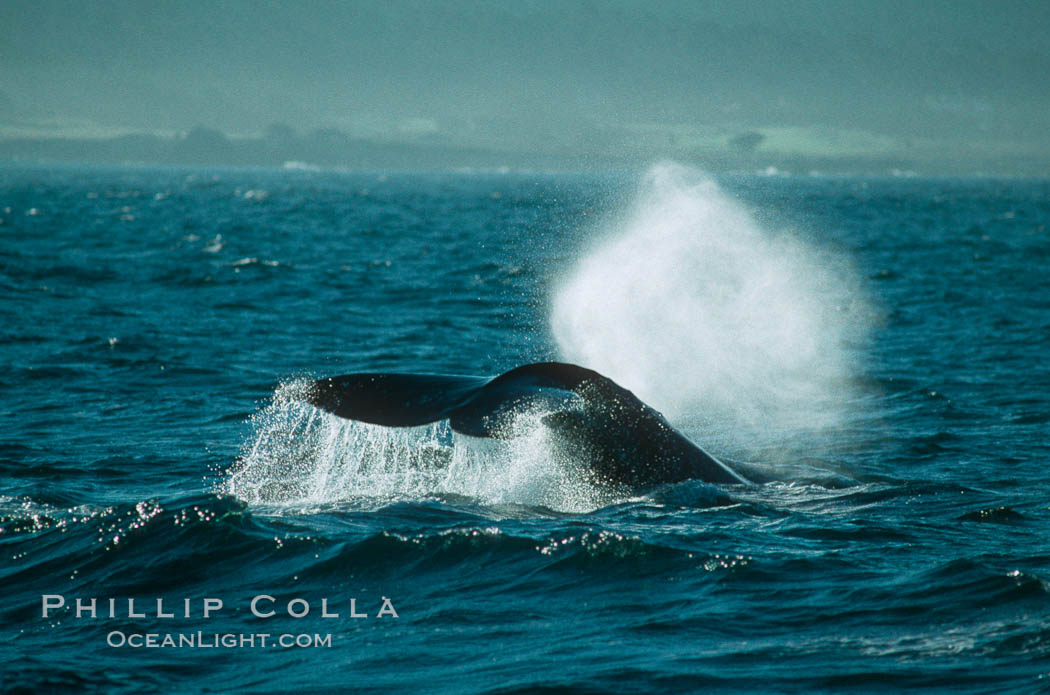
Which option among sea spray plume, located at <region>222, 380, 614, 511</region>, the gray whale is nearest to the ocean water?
sea spray plume, located at <region>222, 380, 614, 511</region>

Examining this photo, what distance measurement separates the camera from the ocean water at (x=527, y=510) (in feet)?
18.7

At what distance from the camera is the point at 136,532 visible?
7555mm

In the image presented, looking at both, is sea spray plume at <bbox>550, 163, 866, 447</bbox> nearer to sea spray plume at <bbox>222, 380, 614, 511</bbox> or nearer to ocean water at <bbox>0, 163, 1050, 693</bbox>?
ocean water at <bbox>0, 163, 1050, 693</bbox>

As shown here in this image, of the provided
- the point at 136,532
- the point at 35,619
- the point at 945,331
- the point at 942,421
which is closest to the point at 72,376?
the point at 136,532

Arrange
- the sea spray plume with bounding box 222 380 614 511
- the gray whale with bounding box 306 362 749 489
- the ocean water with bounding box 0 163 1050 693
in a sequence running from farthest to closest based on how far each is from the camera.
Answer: the sea spray plume with bounding box 222 380 614 511
the gray whale with bounding box 306 362 749 489
the ocean water with bounding box 0 163 1050 693

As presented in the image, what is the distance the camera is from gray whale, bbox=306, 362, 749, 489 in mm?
6984

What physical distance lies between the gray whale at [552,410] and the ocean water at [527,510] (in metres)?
0.17

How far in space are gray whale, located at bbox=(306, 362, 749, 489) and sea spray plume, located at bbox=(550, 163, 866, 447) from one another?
13.8 ft

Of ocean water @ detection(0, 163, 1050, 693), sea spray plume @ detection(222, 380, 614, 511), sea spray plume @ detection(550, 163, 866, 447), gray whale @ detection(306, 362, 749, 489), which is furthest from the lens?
sea spray plume @ detection(550, 163, 866, 447)

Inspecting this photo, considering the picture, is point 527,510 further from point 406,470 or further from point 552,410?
point 406,470

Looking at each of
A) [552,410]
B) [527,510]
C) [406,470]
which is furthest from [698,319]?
[552,410]

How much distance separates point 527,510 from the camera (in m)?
7.95

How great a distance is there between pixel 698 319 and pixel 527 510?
43.5 ft

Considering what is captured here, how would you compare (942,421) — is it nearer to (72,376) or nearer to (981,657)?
(981,657)
